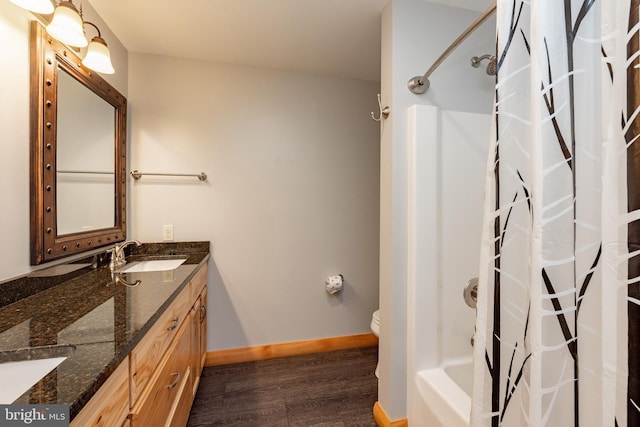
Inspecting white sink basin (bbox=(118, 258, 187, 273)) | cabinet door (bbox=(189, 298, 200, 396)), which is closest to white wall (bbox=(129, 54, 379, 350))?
white sink basin (bbox=(118, 258, 187, 273))

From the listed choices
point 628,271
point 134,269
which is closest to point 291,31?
point 134,269

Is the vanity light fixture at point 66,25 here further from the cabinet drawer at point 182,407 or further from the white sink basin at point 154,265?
the cabinet drawer at point 182,407

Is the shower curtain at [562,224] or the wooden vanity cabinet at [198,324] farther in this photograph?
the wooden vanity cabinet at [198,324]

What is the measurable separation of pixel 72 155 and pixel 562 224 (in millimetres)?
2043

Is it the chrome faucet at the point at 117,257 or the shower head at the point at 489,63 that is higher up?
the shower head at the point at 489,63

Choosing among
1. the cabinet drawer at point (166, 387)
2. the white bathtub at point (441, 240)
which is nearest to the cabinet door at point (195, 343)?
the cabinet drawer at point (166, 387)

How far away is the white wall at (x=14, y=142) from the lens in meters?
1.00

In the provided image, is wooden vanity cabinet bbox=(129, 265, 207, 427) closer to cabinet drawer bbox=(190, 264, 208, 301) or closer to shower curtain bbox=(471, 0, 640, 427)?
cabinet drawer bbox=(190, 264, 208, 301)

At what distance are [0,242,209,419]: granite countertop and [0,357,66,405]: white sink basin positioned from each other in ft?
0.10

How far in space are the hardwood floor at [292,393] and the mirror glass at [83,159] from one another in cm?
131

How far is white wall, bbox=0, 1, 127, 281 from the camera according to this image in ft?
3.28

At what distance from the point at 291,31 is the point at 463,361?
2.26 metres

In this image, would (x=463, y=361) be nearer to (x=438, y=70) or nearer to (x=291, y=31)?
(x=438, y=70)

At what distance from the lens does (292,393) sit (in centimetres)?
173
